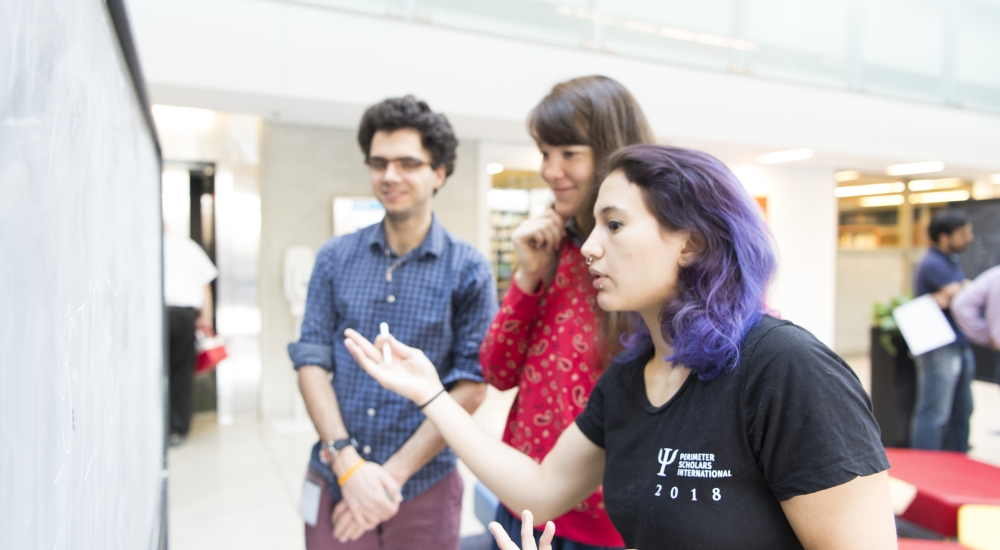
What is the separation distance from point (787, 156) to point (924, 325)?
4.06m

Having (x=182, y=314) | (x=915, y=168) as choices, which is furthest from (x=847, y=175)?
(x=182, y=314)

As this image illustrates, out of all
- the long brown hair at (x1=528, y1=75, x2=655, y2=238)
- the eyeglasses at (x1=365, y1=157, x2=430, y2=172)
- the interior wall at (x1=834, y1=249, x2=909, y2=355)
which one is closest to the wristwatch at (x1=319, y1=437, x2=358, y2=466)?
the eyeglasses at (x1=365, y1=157, x2=430, y2=172)

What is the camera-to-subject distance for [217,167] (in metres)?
5.39

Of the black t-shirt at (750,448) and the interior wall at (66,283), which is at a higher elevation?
the interior wall at (66,283)

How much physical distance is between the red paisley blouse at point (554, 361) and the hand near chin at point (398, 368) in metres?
0.21

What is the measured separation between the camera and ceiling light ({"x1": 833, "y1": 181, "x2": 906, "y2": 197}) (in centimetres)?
1013

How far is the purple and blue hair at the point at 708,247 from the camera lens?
0.98m

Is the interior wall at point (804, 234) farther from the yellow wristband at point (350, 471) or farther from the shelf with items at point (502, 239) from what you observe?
the yellow wristband at point (350, 471)

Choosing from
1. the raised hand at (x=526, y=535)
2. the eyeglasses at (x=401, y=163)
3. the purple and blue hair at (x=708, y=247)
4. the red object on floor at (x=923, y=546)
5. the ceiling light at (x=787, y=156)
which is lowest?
the red object on floor at (x=923, y=546)

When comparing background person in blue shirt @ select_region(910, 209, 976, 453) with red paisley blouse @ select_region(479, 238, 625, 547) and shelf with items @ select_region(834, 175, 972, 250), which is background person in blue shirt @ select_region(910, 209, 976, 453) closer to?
red paisley blouse @ select_region(479, 238, 625, 547)

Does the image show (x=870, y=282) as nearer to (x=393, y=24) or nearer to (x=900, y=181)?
(x=900, y=181)

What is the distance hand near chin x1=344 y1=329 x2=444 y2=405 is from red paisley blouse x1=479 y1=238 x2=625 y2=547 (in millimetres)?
209

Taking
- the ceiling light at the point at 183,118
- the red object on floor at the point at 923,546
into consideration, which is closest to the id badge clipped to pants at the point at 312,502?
the red object on floor at the point at 923,546

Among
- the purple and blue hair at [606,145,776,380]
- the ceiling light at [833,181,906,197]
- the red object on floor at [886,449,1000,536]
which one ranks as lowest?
the red object on floor at [886,449,1000,536]
